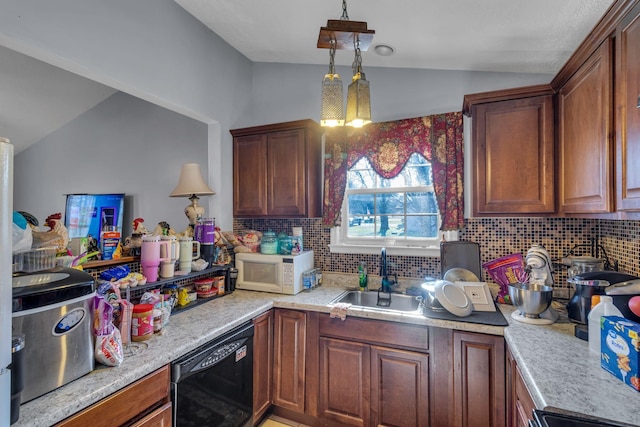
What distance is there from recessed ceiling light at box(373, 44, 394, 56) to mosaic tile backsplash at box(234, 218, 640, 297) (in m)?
1.34

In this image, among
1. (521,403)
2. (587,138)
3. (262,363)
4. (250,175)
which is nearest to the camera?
(521,403)

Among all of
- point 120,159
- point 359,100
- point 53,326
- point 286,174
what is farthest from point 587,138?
point 120,159

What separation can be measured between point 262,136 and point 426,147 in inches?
52.3

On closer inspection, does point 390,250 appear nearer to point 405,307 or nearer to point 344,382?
point 405,307

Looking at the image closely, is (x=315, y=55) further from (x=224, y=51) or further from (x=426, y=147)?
(x=426, y=147)

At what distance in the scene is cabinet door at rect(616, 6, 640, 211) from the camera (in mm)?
1075

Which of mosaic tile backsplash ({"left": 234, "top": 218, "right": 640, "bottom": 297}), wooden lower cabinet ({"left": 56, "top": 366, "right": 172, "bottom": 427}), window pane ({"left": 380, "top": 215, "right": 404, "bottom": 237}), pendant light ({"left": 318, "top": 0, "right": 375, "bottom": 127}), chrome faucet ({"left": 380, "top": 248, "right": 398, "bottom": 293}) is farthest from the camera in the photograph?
window pane ({"left": 380, "top": 215, "right": 404, "bottom": 237})

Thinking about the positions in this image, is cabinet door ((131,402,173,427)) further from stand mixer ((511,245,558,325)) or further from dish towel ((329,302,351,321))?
stand mixer ((511,245,558,325))

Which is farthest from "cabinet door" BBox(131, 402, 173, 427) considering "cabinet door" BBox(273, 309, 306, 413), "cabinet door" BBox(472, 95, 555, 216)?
"cabinet door" BBox(472, 95, 555, 216)

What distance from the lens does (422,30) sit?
181 centimetres

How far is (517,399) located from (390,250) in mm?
1235

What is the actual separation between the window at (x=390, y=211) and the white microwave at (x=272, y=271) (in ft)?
1.47

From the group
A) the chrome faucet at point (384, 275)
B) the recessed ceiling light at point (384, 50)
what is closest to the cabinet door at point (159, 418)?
the chrome faucet at point (384, 275)

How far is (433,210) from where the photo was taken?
241 centimetres
